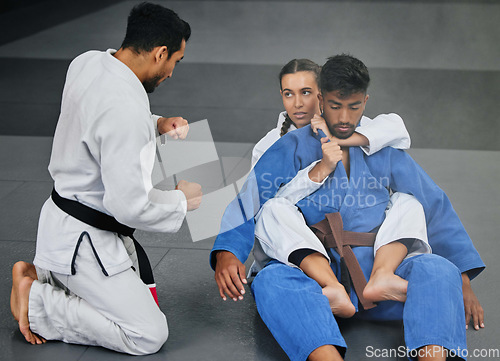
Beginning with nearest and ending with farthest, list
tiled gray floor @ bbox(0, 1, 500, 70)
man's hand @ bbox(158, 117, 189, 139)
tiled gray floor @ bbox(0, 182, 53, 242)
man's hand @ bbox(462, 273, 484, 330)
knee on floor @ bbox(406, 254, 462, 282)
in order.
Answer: knee on floor @ bbox(406, 254, 462, 282) → man's hand @ bbox(462, 273, 484, 330) → man's hand @ bbox(158, 117, 189, 139) → tiled gray floor @ bbox(0, 182, 53, 242) → tiled gray floor @ bbox(0, 1, 500, 70)

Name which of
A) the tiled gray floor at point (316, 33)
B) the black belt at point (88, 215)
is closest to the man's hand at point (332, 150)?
the black belt at point (88, 215)

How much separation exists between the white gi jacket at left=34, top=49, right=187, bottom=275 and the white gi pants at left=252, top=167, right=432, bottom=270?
354mm

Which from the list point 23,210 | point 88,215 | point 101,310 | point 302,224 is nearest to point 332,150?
point 302,224

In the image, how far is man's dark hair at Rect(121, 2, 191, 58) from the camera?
239 centimetres

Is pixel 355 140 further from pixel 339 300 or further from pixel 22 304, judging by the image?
pixel 22 304

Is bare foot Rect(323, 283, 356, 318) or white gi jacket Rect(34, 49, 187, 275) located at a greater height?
white gi jacket Rect(34, 49, 187, 275)

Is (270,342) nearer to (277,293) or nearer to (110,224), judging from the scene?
(277,293)

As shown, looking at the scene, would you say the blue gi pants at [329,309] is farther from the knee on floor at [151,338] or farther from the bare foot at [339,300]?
the knee on floor at [151,338]

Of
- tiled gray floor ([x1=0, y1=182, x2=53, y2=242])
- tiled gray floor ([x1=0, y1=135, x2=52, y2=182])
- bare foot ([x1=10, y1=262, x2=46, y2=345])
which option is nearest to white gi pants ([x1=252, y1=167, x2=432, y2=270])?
bare foot ([x1=10, y1=262, x2=46, y2=345])

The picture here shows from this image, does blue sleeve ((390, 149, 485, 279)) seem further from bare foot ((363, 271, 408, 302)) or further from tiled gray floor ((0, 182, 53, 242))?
tiled gray floor ((0, 182, 53, 242))

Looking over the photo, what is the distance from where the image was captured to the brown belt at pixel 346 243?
2479 millimetres

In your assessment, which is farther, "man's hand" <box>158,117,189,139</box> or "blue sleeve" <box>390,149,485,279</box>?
"man's hand" <box>158,117,189,139</box>

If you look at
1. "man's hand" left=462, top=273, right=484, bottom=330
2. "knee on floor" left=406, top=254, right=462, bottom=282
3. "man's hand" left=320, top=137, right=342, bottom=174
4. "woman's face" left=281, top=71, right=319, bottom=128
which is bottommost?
"man's hand" left=462, top=273, right=484, bottom=330

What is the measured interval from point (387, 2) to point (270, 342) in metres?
9.06
